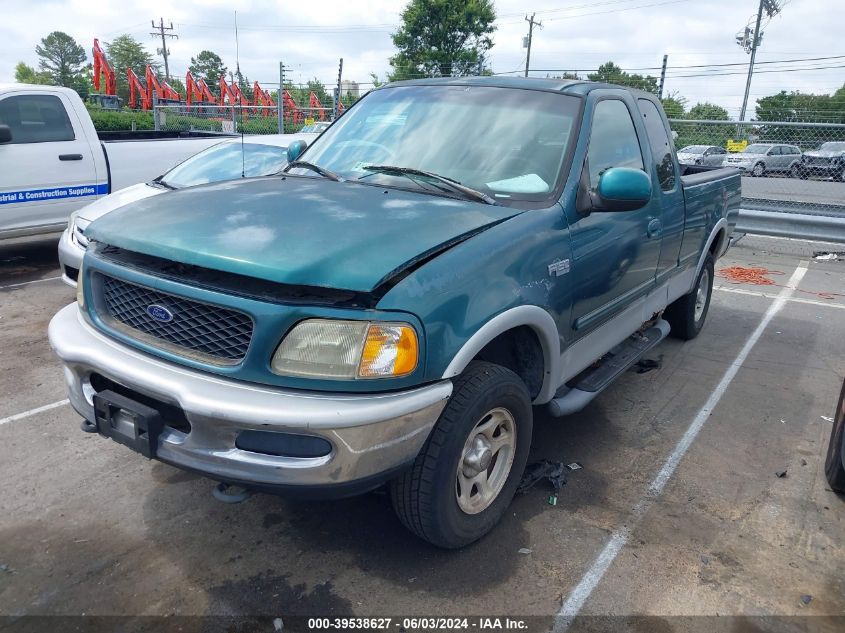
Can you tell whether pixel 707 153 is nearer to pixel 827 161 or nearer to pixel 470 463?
pixel 827 161

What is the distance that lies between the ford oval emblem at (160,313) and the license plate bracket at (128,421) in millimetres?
326

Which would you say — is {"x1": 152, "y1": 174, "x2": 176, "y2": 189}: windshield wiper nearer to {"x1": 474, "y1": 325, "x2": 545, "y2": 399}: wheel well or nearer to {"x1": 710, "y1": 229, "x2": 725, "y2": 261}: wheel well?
{"x1": 474, "y1": 325, "x2": 545, "y2": 399}: wheel well

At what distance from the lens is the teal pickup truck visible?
7.49 feet

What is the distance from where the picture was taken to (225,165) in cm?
699

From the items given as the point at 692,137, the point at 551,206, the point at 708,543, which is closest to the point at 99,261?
the point at 551,206

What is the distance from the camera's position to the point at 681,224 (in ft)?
15.4

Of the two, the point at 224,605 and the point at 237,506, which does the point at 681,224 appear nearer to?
the point at 237,506

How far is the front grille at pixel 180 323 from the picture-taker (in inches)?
93.7

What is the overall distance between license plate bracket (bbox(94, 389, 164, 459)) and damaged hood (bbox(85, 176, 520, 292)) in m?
0.57

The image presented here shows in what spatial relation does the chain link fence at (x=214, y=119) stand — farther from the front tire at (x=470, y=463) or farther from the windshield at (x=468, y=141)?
the front tire at (x=470, y=463)

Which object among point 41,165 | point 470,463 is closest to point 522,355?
point 470,463

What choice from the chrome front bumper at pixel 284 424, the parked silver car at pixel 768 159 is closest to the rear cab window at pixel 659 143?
the chrome front bumper at pixel 284 424

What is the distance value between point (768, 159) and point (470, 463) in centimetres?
1298

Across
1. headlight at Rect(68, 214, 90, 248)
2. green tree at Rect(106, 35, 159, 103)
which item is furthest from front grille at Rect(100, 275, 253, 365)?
green tree at Rect(106, 35, 159, 103)
